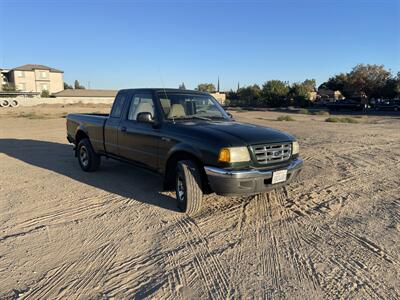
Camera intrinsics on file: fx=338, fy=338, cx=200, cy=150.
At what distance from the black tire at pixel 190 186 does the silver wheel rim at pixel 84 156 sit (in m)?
3.52

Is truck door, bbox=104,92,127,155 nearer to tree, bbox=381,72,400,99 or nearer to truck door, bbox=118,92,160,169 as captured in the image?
truck door, bbox=118,92,160,169

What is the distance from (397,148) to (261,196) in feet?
26.1

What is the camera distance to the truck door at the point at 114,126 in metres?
Answer: 6.77

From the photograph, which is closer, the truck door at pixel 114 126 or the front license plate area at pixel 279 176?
the front license plate area at pixel 279 176

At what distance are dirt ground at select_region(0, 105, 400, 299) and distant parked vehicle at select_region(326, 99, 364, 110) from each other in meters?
43.1

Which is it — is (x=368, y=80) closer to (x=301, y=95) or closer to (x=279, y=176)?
(x=301, y=95)

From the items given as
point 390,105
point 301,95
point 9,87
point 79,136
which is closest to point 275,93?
point 301,95

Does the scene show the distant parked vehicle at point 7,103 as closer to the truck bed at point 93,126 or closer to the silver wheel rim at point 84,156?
the truck bed at point 93,126

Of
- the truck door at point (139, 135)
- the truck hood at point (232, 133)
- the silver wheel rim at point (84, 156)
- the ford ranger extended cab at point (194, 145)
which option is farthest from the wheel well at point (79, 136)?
the truck hood at point (232, 133)

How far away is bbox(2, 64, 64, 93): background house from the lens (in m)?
96.6

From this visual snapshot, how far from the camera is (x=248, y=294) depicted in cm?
308

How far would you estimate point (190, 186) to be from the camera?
4.84 metres

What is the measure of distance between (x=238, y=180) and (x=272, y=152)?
2.54ft

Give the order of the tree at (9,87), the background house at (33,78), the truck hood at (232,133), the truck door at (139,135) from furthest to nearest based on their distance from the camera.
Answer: the background house at (33,78), the tree at (9,87), the truck door at (139,135), the truck hood at (232,133)
